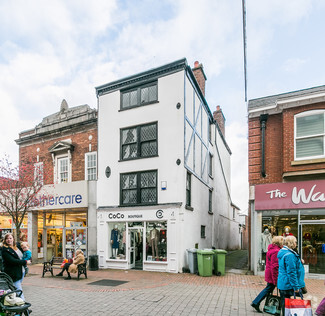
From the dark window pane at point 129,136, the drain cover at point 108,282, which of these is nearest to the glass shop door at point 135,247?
the drain cover at point 108,282

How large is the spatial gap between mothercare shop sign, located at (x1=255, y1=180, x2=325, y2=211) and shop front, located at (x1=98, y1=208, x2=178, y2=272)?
3845 mm

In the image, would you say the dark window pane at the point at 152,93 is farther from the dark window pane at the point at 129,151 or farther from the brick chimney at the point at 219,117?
the brick chimney at the point at 219,117

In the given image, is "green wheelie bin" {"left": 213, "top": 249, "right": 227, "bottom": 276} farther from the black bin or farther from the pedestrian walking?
the pedestrian walking

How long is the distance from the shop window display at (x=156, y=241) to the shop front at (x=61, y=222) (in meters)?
3.31

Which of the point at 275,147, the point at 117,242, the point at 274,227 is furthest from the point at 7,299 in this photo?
the point at 275,147

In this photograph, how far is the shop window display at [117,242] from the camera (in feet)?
48.1

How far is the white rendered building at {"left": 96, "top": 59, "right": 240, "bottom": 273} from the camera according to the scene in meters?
13.7

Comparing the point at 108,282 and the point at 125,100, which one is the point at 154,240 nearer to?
the point at 108,282

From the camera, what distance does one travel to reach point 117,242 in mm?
14859

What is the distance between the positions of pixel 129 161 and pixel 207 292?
7853 millimetres

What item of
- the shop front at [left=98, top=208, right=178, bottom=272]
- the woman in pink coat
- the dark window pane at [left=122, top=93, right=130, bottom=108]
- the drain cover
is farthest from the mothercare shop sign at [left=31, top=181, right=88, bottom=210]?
the woman in pink coat

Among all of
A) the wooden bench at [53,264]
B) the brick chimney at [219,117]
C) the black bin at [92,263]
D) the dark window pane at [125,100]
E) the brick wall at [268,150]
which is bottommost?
the black bin at [92,263]

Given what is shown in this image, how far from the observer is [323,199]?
11.5 meters

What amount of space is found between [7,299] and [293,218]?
1071cm
